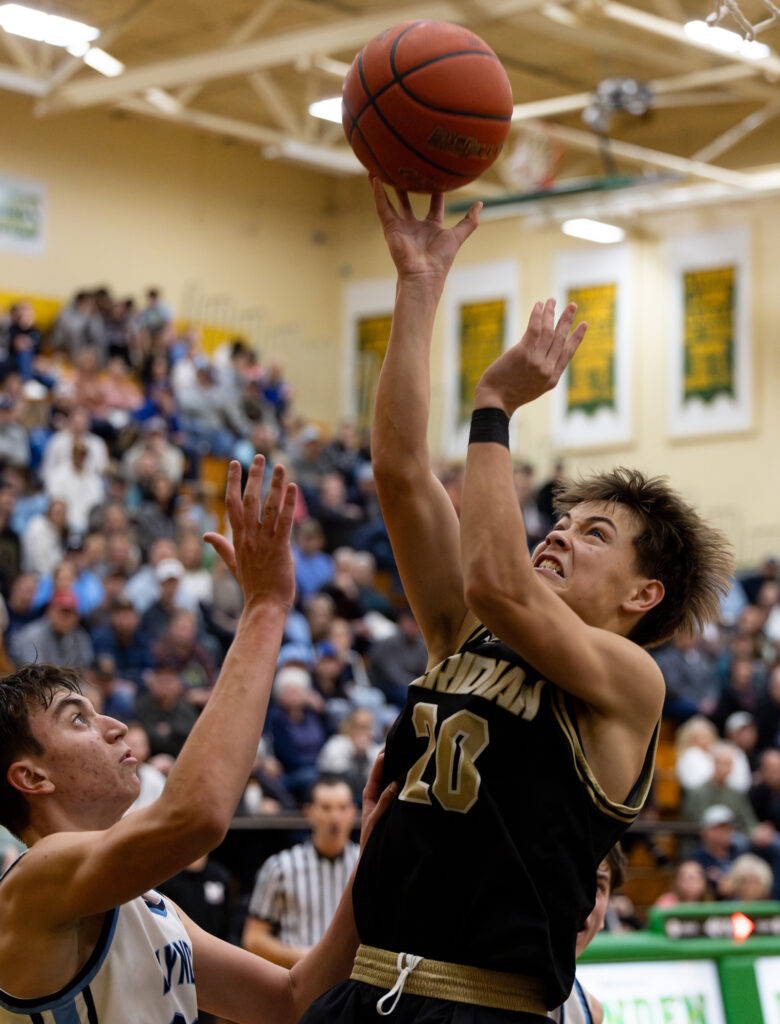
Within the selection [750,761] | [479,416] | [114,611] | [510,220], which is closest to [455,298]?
[510,220]

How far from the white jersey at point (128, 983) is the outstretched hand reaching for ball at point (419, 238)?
126cm

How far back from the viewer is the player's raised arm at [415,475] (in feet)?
9.06

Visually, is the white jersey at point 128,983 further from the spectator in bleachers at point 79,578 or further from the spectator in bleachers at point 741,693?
the spectator in bleachers at point 741,693

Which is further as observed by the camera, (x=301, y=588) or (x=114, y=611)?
(x=301, y=588)

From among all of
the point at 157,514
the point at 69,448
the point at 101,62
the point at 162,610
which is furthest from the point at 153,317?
the point at 162,610

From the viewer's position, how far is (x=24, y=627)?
1086 cm

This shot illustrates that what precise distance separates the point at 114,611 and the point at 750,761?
5.89 meters

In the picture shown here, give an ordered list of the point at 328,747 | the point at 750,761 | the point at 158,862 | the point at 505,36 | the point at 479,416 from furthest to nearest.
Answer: the point at 505,36 < the point at 750,761 < the point at 328,747 < the point at 479,416 < the point at 158,862

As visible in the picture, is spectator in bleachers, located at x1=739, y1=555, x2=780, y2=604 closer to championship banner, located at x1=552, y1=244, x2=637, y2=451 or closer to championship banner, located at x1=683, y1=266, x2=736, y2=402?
championship banner, located at x1=683, y1=266, x2=736, y2=402

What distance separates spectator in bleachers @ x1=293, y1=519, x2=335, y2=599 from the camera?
14.1m

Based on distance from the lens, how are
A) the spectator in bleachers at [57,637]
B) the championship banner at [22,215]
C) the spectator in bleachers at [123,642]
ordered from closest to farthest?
the spectator in bleachers at [57,637]
the spectator in bleachers at [123,642]
the championship banner at [22,215]

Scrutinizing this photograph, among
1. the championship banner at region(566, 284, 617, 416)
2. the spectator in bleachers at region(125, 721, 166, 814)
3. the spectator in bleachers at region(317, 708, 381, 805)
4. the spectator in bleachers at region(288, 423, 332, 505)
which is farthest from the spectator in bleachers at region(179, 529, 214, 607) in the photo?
the championship banner at region(566, 284, 617, 416)

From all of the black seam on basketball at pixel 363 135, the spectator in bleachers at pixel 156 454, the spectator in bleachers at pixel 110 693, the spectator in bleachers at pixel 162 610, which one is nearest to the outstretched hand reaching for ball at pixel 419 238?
the black seam on basketball at pixel 363 135

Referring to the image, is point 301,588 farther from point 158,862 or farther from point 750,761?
point 158,862
